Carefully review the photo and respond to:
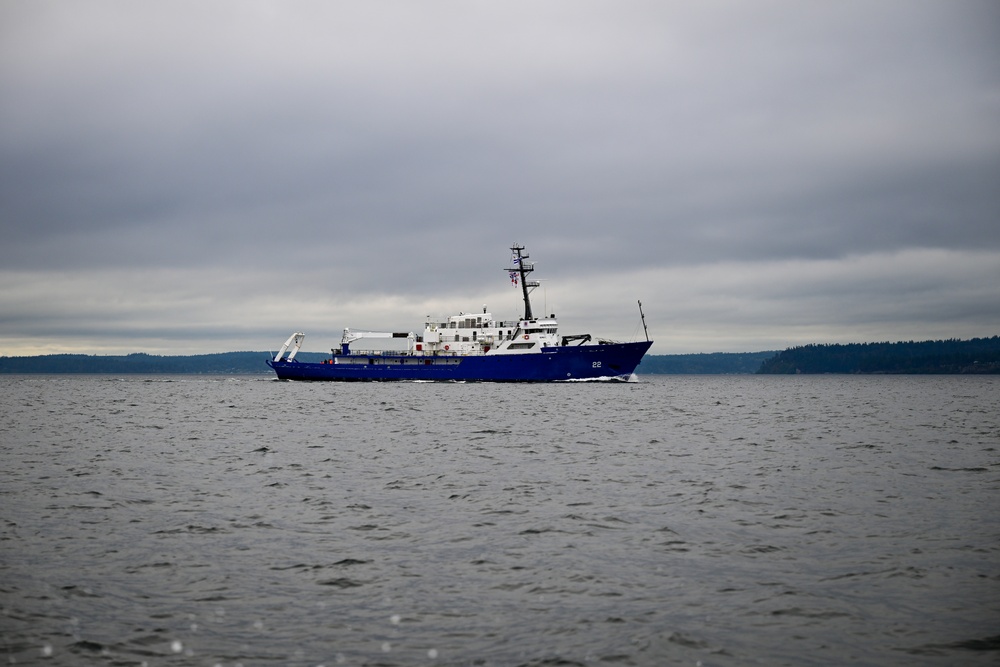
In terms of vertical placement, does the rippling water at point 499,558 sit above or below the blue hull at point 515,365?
below

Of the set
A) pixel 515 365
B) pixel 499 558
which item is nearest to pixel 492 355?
pixel 515 365

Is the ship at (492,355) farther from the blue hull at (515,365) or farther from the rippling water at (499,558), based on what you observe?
the rippling water at (499,558)

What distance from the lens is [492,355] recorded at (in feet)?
300

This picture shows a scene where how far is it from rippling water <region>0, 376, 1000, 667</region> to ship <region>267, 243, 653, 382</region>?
6345 cm

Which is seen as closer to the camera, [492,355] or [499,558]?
[499,558]

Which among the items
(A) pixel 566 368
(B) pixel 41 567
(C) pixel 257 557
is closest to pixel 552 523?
(C) pixel 257 557

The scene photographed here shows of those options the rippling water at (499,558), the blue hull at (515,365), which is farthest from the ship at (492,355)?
the rippling water at (499,558)

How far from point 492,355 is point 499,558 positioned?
79580 millimetres

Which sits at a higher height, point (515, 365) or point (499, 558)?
point (515, 365)

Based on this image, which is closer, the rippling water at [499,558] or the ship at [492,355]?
the rippling water at [499,558]

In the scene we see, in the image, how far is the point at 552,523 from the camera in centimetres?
1446

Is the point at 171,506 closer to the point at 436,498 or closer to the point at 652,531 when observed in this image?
the point at 436,498

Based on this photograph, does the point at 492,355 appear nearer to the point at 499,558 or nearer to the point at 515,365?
the point at 515,365

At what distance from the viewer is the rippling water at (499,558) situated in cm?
817
